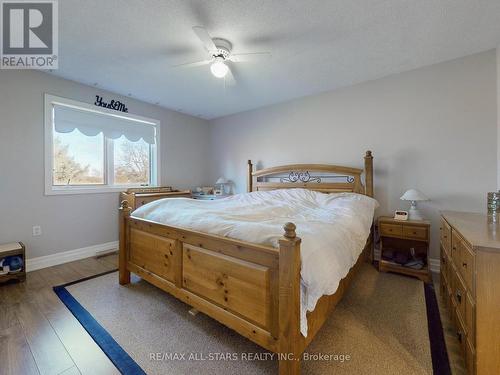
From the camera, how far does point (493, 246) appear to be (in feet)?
3.76

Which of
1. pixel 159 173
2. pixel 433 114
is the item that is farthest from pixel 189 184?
pixel 433 114

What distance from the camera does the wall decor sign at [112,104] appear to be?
11.6 ft

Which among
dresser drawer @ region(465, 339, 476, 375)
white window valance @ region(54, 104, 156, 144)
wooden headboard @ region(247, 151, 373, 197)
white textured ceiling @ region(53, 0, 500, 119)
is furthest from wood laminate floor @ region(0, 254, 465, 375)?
white textured ceiling @ region(53, 0, 500, 119)

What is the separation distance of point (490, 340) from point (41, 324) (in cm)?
306

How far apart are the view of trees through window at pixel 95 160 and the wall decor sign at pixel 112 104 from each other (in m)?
0.48

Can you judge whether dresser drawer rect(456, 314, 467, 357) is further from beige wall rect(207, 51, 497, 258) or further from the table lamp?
beige wall rect(207, 51, 497, 258)

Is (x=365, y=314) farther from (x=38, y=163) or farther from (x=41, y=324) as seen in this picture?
(x=38, y=163)

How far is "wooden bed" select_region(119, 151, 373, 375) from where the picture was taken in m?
1.22

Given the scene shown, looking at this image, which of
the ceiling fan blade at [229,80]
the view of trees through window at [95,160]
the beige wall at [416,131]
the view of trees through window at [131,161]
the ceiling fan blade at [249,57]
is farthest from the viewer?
the view of trees through window at [131,161]

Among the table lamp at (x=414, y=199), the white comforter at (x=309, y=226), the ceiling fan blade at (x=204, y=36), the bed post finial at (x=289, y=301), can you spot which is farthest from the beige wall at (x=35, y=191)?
the table lamp at (x=414, y=199)

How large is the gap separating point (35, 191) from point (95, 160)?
0.90 m

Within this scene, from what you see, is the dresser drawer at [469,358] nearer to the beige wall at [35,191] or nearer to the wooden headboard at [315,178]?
the wooden headboard at [315,178]

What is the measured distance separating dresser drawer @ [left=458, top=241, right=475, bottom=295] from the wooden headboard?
1654 mm

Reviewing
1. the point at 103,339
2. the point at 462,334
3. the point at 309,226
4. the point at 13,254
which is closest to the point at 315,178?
the point at 309,226
